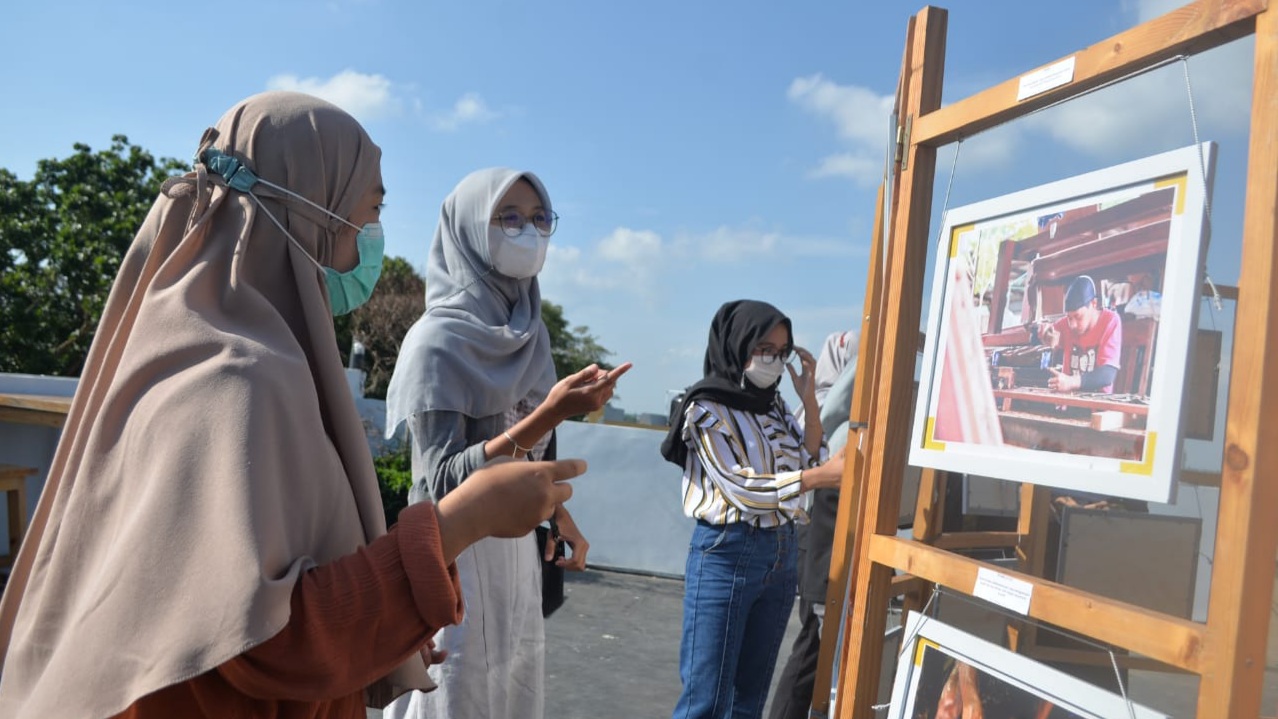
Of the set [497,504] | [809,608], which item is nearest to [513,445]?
[497,504]

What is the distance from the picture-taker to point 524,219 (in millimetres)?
2646

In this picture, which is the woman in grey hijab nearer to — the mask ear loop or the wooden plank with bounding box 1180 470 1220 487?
the mask ear loop

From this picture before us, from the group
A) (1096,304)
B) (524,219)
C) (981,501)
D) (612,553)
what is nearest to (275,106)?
(524,219)

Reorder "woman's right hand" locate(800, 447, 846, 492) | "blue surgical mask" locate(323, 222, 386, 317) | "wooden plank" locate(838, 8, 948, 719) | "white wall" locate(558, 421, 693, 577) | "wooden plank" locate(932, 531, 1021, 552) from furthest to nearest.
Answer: "white wall" locate(558, 421, 693, 577) < "woman's right hand" locate(800, 447, 846, 492) < "wooden plank" locate(932, 531, 1021, 552) < "wooden plank" locate(838, 8, 948, 719) < "blue surgical mask" locate(323, 222, 386, 317)

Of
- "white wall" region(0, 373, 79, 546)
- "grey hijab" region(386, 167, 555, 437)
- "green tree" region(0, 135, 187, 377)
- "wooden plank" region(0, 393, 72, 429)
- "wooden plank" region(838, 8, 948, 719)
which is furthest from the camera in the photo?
"green tree" region(0, 135, 187, 377)

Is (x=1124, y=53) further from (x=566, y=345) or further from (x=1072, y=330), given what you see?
(x=566, y=345)

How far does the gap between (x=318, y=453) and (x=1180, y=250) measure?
4.41 ft

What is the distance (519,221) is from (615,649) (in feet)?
12.9

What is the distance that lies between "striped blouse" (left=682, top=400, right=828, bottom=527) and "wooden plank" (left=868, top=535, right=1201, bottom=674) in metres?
1.41

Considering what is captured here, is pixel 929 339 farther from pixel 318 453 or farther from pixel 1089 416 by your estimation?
pixel 318 453

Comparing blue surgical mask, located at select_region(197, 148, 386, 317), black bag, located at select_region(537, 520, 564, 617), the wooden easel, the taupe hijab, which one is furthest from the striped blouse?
the taupe hijab

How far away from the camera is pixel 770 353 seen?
3576 mm

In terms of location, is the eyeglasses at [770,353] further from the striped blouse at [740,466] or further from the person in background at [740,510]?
the striped blouse at [740,466]

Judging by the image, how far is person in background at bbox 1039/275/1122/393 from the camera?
61.9 inches
